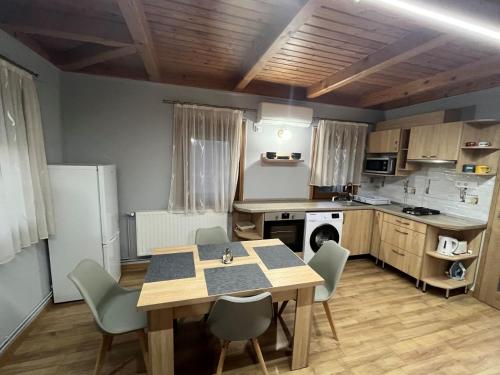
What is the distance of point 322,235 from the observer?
344cm

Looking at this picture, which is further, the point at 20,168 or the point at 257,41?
the point at 257,41

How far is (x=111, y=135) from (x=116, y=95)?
51 cm

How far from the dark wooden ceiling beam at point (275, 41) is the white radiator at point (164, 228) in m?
1.97

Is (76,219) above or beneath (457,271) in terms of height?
above

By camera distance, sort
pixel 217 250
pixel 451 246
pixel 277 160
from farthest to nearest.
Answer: pixel 277 160
pixel 451 246
pixel 217 250

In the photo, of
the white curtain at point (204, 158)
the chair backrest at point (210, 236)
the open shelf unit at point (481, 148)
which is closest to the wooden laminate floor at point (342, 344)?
the chair backrest at point (210, 236)

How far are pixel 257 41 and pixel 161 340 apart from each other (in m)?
2.42

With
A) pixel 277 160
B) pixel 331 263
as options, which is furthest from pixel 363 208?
pixel 331 263

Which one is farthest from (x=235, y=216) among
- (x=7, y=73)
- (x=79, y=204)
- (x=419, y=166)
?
(x=419, y=166)

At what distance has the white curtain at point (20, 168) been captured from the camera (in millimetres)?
1729

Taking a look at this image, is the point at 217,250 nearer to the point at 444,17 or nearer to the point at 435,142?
the point at 444,17

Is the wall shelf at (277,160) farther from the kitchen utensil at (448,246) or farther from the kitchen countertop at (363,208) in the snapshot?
the kitchen utensil at (448,246)

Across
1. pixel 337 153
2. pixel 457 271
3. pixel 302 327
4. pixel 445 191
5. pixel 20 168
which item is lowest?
pixel 457 271

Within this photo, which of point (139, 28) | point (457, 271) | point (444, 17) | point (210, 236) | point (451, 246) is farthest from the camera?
point (457, 271)
